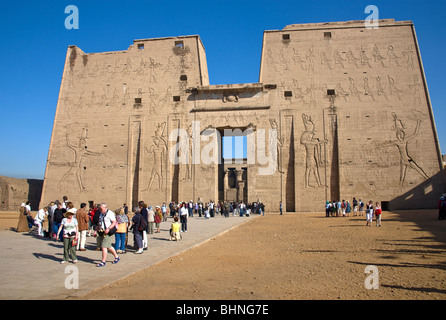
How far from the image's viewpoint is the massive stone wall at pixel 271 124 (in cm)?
2319

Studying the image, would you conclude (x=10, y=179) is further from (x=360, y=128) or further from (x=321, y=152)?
(x=360, y=128)

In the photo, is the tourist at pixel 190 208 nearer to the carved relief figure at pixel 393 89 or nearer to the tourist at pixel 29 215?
the tourist at pixel 29 215

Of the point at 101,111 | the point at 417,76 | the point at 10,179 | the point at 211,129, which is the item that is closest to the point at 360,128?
the point at 417,76

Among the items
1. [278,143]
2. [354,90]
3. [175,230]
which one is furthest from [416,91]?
[175,230]

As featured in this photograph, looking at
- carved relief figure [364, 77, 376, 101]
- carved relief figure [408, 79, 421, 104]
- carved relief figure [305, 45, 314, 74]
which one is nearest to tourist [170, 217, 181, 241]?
carved relief figure [305, 45, 314, 74]

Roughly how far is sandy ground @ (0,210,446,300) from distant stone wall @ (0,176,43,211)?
24071 mm

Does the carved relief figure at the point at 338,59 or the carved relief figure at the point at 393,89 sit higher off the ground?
the carved relief figure at the point at 338,59

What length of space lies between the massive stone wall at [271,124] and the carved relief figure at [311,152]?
0.23ft

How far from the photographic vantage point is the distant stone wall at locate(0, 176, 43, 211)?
26719 mm

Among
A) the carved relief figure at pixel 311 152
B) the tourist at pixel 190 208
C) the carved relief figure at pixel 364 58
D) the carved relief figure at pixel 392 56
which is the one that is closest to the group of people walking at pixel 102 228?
the tourist at pixel 190 208

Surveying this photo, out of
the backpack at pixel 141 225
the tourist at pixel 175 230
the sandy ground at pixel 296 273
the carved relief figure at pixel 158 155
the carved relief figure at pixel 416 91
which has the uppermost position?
the carved relief figure at pixel 416 91

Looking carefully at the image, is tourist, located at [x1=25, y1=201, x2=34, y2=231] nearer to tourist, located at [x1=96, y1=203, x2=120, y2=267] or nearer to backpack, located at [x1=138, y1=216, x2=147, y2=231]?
backpack, located at [x1=138, y1=216, x2=147, y2=231]

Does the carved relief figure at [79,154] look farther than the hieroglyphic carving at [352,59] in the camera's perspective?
Yes

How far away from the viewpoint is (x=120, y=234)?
25.4ft
